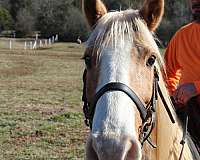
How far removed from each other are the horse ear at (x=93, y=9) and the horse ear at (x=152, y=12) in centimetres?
27

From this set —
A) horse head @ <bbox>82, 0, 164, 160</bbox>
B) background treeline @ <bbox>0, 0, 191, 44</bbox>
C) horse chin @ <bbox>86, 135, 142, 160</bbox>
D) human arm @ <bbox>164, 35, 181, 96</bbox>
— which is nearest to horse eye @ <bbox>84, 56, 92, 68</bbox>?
horse head @ <bbox>82, 0, 164, 160</bbox>

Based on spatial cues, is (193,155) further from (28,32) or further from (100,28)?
(28,32)

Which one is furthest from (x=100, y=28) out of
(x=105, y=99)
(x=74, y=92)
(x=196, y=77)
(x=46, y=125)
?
(x=74, y=92)

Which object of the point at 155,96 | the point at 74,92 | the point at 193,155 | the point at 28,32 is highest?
the point at 155,96

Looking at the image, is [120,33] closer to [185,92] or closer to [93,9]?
[93,9]

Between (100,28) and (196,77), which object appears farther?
(196,77)

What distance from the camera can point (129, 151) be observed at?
232cm

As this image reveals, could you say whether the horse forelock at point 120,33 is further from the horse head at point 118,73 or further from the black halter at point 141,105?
the black halter at point 141,105

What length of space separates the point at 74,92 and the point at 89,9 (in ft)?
47.2

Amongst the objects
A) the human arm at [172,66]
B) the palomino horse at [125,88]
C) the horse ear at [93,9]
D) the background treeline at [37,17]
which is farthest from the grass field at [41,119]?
the background treeline at [37,17]

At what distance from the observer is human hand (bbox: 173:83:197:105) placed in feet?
11.8

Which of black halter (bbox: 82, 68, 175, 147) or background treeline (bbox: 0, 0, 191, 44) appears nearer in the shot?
black halter (bbox: 82, 68, 175, 147)

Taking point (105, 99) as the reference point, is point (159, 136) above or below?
below

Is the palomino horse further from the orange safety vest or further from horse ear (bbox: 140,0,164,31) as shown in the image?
the orange safety vest
